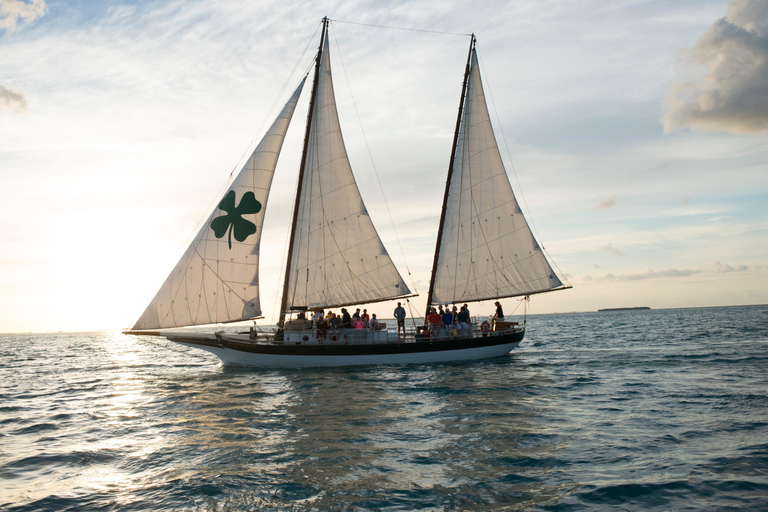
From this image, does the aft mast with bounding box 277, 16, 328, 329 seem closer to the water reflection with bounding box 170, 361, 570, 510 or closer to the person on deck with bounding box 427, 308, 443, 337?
the water reflection with bounding box 170, 361, 570, 510

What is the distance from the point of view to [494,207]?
3238 centimetres

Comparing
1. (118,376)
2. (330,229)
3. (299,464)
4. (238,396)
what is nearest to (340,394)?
(238,396)

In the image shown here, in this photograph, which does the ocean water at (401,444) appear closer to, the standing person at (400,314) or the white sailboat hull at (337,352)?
the white sailboat hull at (337,352)

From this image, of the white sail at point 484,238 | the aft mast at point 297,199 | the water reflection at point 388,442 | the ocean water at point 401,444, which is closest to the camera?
the ocean water at point 401,444

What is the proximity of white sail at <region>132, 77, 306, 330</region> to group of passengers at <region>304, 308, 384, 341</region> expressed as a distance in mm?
3481

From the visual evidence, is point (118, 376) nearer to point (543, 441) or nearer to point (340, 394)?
point (340, 394)

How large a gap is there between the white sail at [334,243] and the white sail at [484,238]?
4.92m

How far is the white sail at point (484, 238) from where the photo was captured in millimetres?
32250

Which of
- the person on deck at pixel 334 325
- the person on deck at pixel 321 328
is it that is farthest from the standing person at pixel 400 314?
the person on deck at pixel 321 328

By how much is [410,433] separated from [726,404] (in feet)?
34.4

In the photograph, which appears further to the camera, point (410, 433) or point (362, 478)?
point (410, 433)

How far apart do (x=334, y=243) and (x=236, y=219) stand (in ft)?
18.6

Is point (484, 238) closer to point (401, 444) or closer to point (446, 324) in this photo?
point (446, 324)

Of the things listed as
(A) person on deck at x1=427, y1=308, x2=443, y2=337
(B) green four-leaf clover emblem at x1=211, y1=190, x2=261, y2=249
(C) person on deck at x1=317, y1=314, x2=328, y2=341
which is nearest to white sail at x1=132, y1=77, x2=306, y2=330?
(B) green four-leaf clover emblem at x1=211, y1=190, x2=261, y2=249
